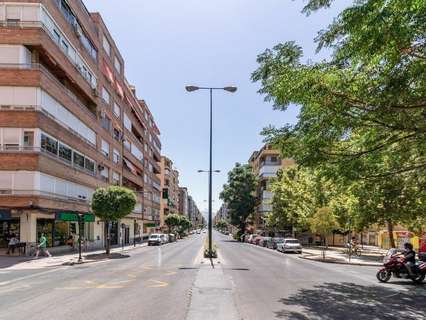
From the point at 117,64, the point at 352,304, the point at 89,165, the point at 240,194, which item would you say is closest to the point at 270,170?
the point at 240,194

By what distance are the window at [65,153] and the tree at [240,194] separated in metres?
46.9

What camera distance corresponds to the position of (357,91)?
962 centimetres

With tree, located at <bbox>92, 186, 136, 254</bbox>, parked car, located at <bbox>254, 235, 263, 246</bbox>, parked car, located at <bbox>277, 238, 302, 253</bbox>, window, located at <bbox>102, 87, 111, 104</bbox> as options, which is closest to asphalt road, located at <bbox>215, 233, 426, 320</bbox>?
tree, located at <bbox>92, 186, 136, 254</bbox>

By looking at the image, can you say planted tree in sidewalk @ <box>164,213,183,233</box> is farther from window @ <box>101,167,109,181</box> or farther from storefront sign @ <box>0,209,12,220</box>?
storefront sign @ <box>0,209,12,220</box>

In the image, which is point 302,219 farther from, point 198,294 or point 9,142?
point 198,294

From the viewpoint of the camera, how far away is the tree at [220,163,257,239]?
3322 inches

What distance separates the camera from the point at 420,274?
1802 cm

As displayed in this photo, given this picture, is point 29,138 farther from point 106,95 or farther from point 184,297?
point 184,297

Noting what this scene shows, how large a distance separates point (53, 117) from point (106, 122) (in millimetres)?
18471

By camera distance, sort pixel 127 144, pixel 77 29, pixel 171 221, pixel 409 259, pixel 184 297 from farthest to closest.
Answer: pixel 171 221 < pixel 127 144 < pixel 77 29 < pixel 409 259 < pixel 184 297

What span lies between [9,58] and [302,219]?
101 feet

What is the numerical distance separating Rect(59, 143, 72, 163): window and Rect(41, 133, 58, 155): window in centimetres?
115

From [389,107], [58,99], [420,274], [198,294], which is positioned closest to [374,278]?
[420,274]

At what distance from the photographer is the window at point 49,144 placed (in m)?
33.7
